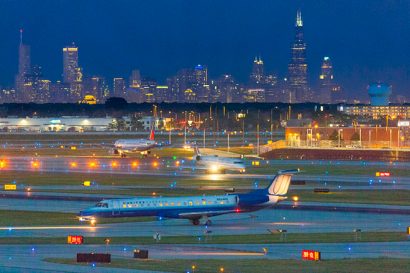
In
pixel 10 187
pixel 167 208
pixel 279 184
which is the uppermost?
pixel 279 184

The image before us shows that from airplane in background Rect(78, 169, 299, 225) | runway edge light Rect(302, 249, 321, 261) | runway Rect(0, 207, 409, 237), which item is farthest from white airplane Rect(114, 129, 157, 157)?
runway edge light Rect(302, 249, 321, 261)

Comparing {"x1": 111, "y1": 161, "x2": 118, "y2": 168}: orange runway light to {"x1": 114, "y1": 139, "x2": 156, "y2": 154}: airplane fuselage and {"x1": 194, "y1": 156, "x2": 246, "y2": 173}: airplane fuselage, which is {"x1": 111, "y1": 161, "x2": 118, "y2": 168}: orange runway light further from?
{"x1": 114, "y1": 139, "x2": 156, "y2": 154}: airplane fuselage

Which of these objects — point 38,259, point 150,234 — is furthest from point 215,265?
point 150,234

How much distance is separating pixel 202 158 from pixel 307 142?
48.0 m

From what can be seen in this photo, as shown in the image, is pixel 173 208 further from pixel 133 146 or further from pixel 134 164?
pixel 133 146

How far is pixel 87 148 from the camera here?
171625mm

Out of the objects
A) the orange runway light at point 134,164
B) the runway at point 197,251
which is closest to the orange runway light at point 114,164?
the orange runway light at point 134,164

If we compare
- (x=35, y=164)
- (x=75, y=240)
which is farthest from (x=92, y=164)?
(x=75, y=240)

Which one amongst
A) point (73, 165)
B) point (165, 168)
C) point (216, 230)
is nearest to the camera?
point (216, 230)

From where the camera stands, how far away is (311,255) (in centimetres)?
4869

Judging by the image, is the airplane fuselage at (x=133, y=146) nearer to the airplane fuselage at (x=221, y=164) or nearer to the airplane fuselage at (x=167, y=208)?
the airplane fuselage at (x=221, y=164)

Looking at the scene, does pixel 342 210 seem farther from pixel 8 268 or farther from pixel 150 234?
pixel 8 268

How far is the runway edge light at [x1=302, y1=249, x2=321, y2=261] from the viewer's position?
4850 centimetres

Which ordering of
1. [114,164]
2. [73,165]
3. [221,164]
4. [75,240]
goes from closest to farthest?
[75,240] < [221,164] < [73,165] < [114,164]
